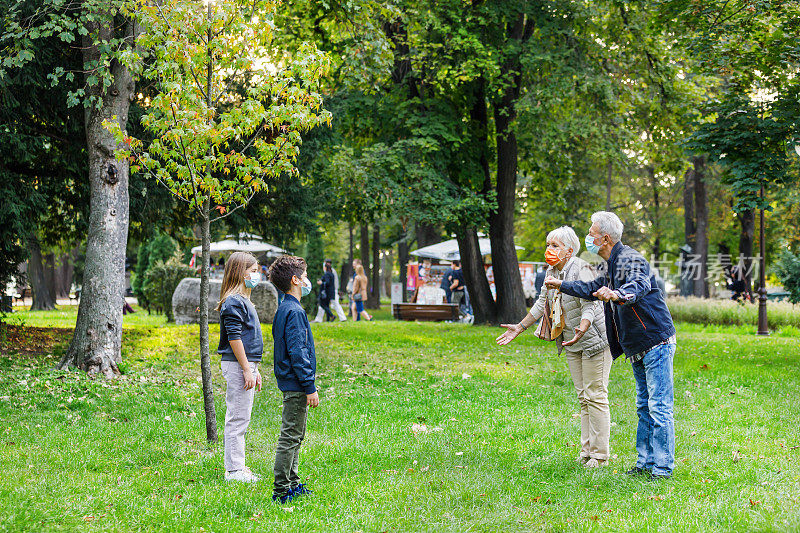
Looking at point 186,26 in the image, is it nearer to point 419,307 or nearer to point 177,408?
point 177,408

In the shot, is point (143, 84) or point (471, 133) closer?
point (143, 84)

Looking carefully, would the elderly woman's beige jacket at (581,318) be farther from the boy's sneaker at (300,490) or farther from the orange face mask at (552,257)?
the boy's sneaker at (300,490)

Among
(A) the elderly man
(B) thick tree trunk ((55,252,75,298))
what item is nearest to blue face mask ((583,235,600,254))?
(A) the elderly man

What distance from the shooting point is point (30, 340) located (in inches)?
508

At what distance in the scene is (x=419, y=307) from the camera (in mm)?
23578

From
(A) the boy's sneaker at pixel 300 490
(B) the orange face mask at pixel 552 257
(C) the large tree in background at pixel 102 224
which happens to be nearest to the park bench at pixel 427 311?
(C) the large tree in background at pixel 102 224

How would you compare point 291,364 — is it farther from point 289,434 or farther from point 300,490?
point 300,490

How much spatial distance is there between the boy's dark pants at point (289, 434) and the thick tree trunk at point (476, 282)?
1477 centimetres

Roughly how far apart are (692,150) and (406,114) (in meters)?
7.41

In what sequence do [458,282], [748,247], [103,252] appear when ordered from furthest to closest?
[748,247]
[458,282]
[103,252]

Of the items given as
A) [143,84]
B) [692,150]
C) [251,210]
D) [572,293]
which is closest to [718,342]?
[692,150]

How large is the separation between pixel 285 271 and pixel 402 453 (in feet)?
8.25

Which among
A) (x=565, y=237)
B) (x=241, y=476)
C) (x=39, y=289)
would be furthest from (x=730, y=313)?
(x=39, y=289)

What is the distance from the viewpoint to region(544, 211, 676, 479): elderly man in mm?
5453
